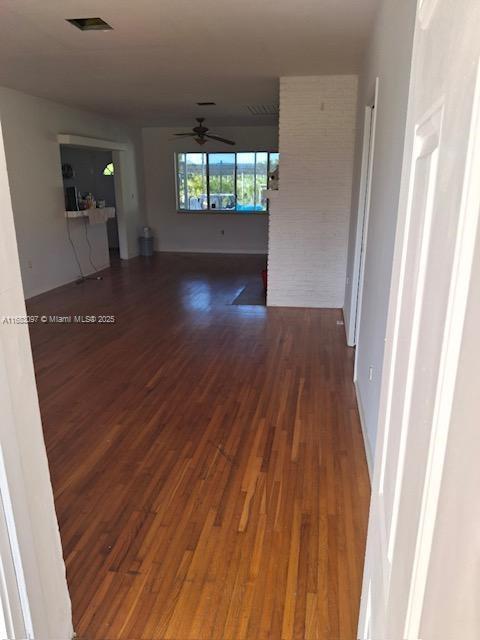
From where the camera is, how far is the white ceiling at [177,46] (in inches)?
125

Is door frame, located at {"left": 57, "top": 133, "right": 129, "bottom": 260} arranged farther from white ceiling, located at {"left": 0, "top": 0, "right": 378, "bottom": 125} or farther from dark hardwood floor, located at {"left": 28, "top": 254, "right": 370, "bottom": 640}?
dark hardwood floor, located at {"left": 28, "top": 254, "right": 370, "bottom": 640}

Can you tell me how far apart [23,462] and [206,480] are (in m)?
1.35

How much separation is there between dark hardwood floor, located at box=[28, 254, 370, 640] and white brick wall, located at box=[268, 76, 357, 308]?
3.72 ft

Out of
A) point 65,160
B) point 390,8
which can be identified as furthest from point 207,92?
point 65,160

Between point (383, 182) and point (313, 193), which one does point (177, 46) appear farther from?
point (383, 182)

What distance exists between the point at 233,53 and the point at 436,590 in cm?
465

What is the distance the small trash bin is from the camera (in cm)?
1027

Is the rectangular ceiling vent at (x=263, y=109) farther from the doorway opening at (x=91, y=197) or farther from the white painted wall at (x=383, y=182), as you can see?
the white painted wall at (x=383, y=182)

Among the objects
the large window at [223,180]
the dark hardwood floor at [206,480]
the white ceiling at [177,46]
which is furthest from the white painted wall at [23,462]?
the large window at [223,180]

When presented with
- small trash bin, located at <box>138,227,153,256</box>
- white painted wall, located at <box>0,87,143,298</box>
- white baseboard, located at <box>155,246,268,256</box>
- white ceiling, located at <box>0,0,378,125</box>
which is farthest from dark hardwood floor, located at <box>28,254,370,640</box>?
white baseboard, located at <box>155,246,268,256</box>

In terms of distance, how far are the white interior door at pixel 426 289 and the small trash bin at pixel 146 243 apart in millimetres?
9694

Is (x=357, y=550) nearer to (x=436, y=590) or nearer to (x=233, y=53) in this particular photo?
(x=436, y=590)

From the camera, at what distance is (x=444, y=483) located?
523 millimetres

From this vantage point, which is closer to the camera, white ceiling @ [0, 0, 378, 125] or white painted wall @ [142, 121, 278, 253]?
white ceiling @ [0, 0, 378, 125]
